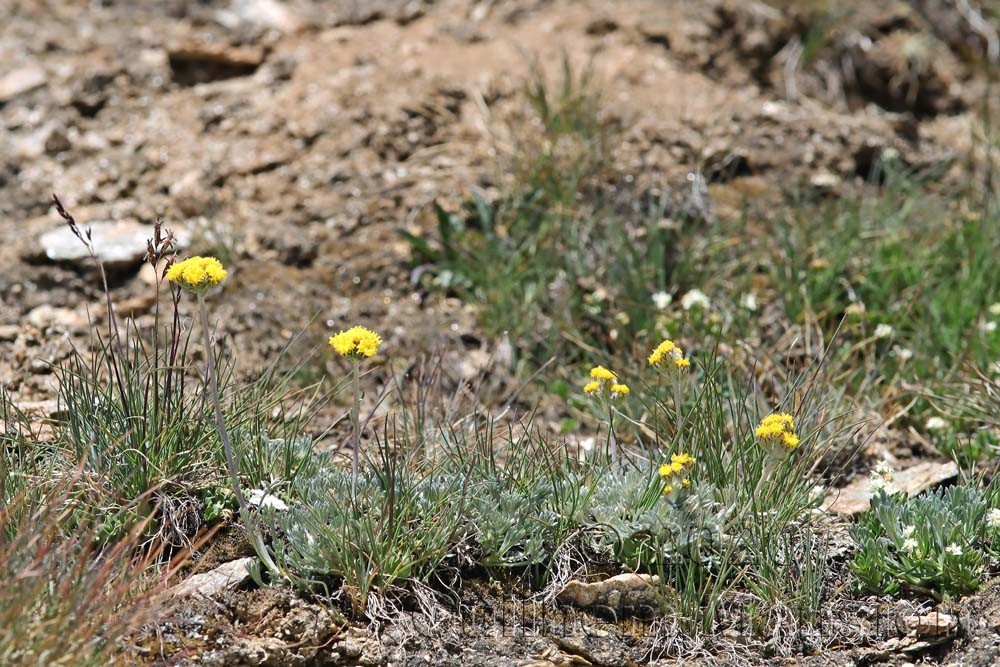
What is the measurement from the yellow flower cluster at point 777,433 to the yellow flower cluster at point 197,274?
1453mm

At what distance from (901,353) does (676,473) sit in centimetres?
158

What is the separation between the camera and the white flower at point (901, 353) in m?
3.99

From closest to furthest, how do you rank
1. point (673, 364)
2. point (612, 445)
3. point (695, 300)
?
point (673, 364) → point (612, 445) → point (695, 300)

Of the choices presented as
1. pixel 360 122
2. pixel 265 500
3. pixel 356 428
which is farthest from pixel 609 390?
pixel 360 122

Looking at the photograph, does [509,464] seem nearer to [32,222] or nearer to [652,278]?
[652,278]

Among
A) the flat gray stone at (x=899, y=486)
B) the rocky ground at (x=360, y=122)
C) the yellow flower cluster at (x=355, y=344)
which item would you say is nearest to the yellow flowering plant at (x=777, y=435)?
the flat gray stone at (x=899, y=486)

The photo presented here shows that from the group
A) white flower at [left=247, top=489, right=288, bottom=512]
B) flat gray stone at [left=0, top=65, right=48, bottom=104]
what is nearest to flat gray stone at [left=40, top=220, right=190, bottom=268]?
flat gray stone at [left=0, top=65, right=48, bottom=104]

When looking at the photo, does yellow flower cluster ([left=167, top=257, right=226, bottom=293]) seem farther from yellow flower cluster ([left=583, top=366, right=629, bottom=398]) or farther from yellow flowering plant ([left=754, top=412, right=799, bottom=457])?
yellow flowering plant ([left=754, top=412, right=799, bottom=457])

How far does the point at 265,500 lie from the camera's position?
9.84ft

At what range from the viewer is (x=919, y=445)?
3926 millimetres

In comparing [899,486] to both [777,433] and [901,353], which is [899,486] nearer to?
[901,353]

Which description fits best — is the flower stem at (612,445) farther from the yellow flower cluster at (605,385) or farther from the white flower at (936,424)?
the white flower at (936,424)

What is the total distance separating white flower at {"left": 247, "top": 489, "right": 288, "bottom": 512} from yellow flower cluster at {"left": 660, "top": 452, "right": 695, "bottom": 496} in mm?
1068

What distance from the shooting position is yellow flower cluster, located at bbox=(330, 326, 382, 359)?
8.52 feet
